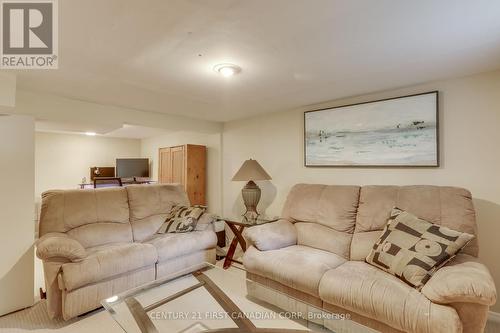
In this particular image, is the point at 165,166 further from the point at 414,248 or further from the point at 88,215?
the point at 414,248

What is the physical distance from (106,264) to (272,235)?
1.50 m

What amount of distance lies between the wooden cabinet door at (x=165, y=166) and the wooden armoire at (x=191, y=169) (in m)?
0.04

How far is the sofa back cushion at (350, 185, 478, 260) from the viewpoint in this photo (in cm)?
192

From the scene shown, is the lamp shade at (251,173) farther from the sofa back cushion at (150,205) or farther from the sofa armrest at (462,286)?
the sofa armrest at (462,286)

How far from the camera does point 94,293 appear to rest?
211cm

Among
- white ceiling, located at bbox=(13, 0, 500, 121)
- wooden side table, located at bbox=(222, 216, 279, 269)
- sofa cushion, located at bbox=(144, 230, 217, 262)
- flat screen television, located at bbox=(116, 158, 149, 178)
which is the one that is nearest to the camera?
white ceiling, located at bbox=(13, 0, 500, 121)

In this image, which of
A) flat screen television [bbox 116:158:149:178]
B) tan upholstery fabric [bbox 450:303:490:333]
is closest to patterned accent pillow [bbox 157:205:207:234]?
tan upholstery fabric [bbox 450:303:490:333]

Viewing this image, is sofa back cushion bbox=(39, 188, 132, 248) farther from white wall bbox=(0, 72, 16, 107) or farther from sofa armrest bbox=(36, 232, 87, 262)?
white wall bbox=(0, 72, 16, 107)

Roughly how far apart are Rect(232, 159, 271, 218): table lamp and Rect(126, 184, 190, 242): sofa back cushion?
2.89 feet

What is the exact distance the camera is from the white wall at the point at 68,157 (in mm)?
5031

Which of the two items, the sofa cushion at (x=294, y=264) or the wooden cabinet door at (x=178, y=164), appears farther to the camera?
the wooden cabinet door at (x=178, y=164)

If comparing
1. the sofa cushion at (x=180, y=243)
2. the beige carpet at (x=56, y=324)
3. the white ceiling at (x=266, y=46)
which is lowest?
the beige carpet at (x=56, y=324)

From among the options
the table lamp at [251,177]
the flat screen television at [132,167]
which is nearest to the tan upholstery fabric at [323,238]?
the table lamp at [251,177]

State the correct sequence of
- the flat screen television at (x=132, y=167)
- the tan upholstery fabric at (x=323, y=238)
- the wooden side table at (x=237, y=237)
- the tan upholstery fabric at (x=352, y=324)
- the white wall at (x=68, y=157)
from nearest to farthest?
the tan upholstery fabric at (x=352, y=324)
the tan upholstery fabric at (x=323, y=238)
the wooden side table at (x=237, y=237)
the white wall at (x=68, y=157)
the flat screen television at (x=132, y=167)
